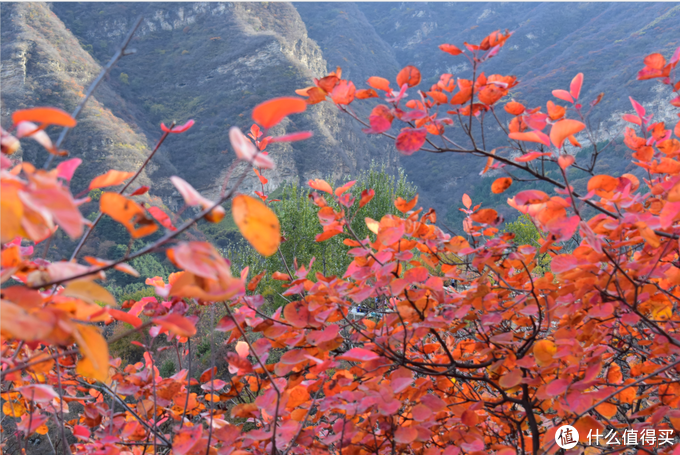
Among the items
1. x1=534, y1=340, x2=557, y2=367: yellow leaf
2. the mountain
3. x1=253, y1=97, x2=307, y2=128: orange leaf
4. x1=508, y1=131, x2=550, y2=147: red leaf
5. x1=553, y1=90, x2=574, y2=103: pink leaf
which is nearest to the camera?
x1=253, y1=97, x2=307, y2=128: orange leaf

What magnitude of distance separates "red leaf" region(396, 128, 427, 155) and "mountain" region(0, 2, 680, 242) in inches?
639

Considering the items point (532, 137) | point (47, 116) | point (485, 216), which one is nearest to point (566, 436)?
point (485, 216)

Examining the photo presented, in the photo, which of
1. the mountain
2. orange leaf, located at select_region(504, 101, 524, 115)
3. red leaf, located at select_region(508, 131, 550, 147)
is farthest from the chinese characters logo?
the mountain

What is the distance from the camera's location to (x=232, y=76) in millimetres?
26438

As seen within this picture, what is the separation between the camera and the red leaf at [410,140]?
687mm

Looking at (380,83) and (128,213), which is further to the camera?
(380,83)

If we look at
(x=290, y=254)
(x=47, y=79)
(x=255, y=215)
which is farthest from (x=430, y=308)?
(x=47, y=79)

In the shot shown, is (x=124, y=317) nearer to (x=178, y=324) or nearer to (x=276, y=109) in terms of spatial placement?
(x=178, y=324)

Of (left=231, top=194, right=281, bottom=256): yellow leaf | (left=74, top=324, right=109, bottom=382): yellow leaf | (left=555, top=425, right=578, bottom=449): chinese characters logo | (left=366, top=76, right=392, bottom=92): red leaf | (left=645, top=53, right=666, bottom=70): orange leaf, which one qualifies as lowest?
(left=555, top=425, right=578, bottom=449): chinese characters logo

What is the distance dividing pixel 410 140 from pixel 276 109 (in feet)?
1.37

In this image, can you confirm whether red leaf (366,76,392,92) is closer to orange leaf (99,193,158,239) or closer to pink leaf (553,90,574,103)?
pink leaf (553,90,574,103)

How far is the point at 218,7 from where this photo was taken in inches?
1148

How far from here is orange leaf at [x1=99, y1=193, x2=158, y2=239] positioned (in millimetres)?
344

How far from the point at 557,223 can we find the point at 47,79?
24.6 metres
